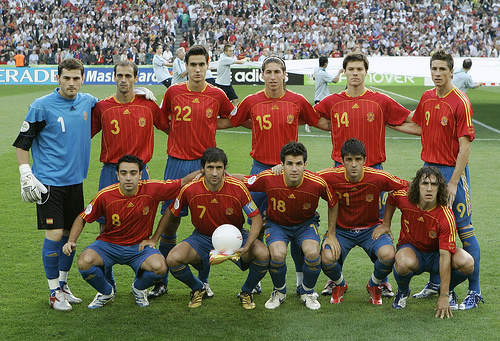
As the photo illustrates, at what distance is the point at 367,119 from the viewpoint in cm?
550

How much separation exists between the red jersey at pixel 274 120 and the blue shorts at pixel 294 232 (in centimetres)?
66

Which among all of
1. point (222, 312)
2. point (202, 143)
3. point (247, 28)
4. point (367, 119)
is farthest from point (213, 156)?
point (247, 28)

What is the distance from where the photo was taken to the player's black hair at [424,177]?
4.83 meters

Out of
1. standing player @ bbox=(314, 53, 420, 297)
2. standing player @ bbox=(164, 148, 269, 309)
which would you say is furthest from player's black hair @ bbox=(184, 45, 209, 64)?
standing player @ bbox=(314, 53, 420, 297)

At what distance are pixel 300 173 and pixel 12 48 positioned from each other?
3131cm

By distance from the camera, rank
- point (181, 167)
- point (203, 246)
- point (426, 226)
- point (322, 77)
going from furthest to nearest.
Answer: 1. point (322, 77)
2. point (181, 167)
3. point (203, 246)
4. point (426, 226)

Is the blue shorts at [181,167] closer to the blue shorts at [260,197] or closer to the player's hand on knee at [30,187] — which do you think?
the blue shorts at [260,197]

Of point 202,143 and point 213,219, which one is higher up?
point 202,143

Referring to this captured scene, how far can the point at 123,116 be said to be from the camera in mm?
5426

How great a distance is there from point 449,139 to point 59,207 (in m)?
3.43

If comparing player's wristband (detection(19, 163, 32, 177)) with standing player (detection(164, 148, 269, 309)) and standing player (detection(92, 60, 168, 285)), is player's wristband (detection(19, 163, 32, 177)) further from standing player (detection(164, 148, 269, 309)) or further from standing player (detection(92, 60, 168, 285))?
standing player (detection(164, 148, 269, 309))

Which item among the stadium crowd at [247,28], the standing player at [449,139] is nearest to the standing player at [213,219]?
the standing player at [449,139]

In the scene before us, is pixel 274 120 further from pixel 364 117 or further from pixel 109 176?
pixel 109 176

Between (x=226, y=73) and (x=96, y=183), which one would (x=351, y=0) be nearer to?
(x=226, y=73)
